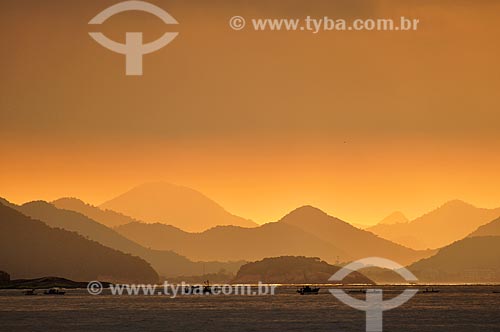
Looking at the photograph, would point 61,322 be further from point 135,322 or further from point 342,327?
point 342,327

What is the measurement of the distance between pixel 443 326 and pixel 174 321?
155ft

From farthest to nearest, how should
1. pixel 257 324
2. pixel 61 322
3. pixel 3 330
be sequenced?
1. pixel 61 322
2. pixel 257 324
3. pixel 3 330

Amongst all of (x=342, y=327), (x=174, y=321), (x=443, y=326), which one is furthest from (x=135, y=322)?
(x=443, y=326)

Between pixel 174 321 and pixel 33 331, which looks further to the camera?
pixel 174 321

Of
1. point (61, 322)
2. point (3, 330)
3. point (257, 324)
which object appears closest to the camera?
point (3, 330)

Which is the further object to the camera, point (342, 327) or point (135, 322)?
point (135, 322)

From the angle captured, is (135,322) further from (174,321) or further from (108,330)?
(108,330)

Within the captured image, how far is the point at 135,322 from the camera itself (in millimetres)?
192750

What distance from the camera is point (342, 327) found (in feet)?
567

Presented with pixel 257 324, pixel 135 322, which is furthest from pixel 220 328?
pixel 135 322

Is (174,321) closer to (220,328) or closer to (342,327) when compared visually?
(220,328)

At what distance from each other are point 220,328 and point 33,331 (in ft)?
95.0

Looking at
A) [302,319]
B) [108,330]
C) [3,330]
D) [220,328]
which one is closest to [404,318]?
[302,319]

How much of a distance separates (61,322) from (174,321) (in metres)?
20.0
